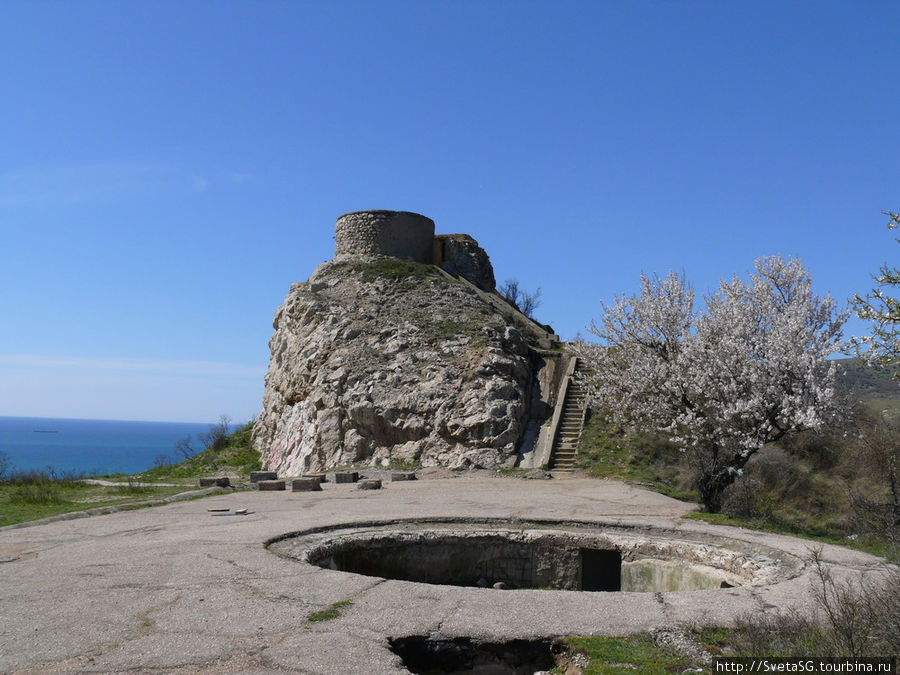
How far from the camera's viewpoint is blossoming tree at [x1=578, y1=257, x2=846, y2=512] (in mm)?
12977

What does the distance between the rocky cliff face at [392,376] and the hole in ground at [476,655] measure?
15.1 metres

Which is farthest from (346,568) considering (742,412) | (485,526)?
(742,412)

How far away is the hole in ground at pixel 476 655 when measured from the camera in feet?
17.3

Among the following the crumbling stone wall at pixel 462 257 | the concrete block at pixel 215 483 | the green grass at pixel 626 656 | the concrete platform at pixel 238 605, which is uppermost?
the crumbling stone wall at pixel 462 257

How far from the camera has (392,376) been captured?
2380 centimetres

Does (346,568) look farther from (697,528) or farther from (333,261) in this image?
(333,261)

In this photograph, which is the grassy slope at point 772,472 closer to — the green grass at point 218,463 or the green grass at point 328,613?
the green grass at point 328,613

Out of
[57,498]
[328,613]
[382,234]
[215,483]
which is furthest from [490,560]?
[382,234]

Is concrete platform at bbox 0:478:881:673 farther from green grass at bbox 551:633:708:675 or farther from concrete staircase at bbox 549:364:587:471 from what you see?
concrete staircase at bbox 549:364:587:471

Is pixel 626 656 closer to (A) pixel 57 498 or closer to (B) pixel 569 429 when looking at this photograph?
(A) pixel 57 498

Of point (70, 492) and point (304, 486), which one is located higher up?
point (304, 486)

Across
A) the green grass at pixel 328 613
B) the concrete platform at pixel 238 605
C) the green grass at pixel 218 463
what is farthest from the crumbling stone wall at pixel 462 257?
the green grass at pixel 328 613

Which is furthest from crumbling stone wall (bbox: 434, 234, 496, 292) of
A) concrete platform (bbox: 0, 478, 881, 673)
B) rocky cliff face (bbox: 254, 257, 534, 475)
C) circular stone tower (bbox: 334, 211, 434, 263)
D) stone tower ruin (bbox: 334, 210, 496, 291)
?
concrete platform (bbox: 0, 478, 881, 673)

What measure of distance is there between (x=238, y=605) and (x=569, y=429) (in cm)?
1650
